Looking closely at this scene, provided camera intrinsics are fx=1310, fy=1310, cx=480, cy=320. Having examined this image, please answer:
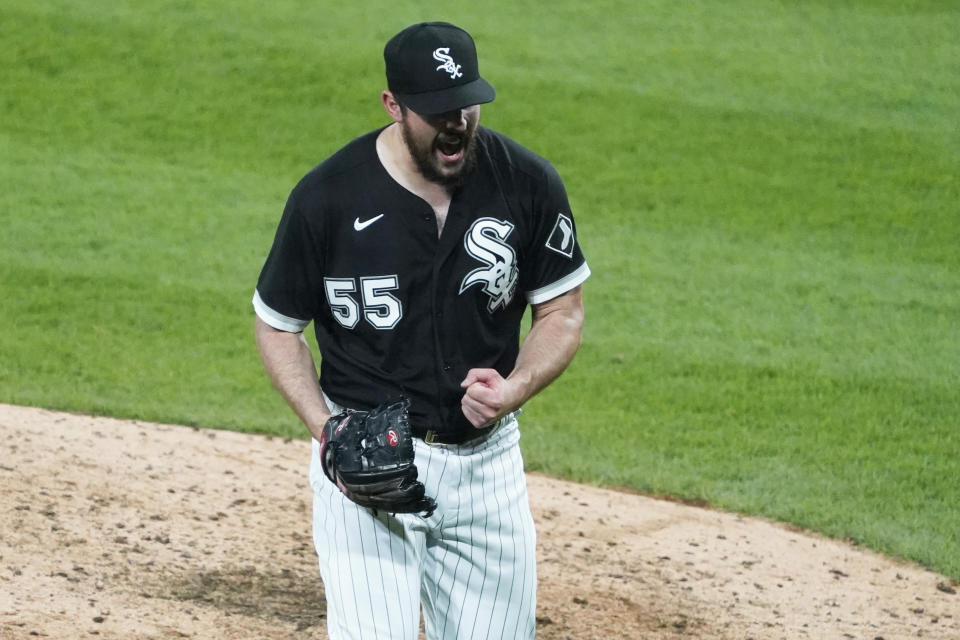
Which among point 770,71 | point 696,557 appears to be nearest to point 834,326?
point 696,557

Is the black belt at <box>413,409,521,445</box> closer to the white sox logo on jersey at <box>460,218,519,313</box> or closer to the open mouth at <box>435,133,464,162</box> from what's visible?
the white sox logo on jersey at <box>460,218,519,313</box>

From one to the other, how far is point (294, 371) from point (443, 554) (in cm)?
65

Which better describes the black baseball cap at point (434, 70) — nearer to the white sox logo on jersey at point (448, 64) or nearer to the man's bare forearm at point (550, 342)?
the white sox logo on jersey at point (448, 64)

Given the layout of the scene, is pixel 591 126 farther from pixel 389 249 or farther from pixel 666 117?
pixel 389 249

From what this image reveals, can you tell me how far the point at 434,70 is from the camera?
10.9 feet

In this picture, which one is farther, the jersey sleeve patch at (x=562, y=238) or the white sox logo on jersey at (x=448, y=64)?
the jersey sleeve patch at (x=562, y=238)

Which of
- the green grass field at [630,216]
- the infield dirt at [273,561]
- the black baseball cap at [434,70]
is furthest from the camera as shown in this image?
the green grass field at [630,216]

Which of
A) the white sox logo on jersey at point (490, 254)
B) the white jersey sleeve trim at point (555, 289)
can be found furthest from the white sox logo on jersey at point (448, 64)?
the white jersey sleeve trim at point (555, 289)

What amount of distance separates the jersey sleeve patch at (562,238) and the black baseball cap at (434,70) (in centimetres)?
42

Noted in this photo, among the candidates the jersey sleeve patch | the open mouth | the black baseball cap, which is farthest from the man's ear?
the jersey sleeve patch

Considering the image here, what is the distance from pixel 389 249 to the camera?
3471 mm

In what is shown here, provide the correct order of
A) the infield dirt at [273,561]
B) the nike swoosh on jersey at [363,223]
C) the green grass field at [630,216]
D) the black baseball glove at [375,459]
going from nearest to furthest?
1. the black baseball glove at [375,459]
2. the nike swoosh on jersey at [363,223]
3. the infield dirt at [273,561]
4. the green grass field at [630,216]

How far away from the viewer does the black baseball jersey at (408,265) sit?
11.4 feet

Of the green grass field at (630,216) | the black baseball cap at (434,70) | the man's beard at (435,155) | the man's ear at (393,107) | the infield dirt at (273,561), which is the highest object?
the black baseball cap at (434,70)
